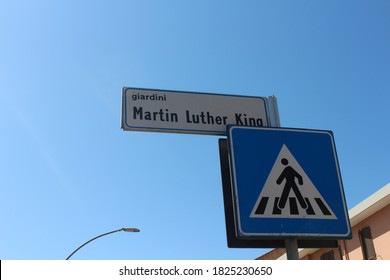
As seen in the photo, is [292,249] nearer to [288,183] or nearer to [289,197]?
[289,197]

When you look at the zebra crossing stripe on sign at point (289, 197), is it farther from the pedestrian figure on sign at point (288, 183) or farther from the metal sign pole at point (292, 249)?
the metal sign pole at point (292, 249)

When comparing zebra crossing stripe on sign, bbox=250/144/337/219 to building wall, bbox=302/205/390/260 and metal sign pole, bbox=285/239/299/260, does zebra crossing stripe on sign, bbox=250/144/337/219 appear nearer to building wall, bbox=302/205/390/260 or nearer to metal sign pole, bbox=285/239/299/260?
metal sign pole, bbox=285/239/299/260

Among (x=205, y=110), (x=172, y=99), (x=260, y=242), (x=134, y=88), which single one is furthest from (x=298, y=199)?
(x=134, y=88)

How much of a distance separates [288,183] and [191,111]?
1.01 meters

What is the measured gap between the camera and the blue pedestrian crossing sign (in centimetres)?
285

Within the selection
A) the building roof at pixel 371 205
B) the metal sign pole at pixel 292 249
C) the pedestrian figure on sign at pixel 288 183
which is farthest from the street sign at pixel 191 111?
the building roof at pixel 371 205

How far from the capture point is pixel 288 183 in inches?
119

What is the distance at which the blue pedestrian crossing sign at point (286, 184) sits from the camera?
9.36 feet

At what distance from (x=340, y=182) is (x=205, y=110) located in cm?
116

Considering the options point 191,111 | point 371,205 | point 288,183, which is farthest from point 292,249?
point 371,205

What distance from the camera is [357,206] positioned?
17.3 metres

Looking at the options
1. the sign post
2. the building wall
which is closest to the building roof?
the building wall
